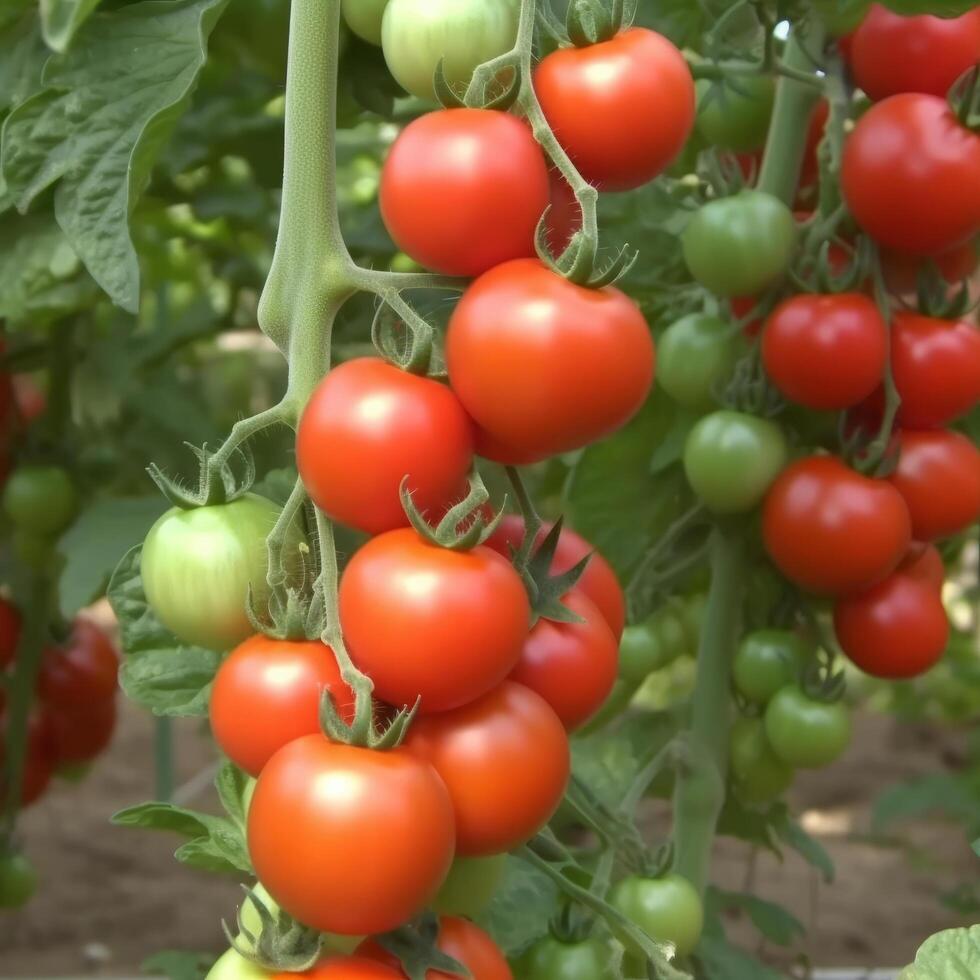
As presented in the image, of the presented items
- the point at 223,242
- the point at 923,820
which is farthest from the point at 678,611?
the point at 923,820

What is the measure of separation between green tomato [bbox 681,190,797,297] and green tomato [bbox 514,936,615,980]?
1.35 feet

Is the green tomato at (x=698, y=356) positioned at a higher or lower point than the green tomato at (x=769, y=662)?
higher

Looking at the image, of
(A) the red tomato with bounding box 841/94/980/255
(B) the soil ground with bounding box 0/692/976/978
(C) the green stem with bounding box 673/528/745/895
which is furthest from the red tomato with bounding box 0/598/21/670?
(A) the red tomato with bounding box 841/94/980/255

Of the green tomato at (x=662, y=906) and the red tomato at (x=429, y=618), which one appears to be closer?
the red tomato at (x=429, y=618)

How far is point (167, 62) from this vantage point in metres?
0.67

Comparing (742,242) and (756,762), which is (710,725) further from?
(742,242)

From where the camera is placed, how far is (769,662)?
3.17 ft

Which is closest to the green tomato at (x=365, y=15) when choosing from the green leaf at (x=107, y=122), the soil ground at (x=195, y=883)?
the green leaf at (x=107, y=122)

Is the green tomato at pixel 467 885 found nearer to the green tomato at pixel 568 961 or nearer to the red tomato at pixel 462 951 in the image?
the red tomato at pixel 462 951

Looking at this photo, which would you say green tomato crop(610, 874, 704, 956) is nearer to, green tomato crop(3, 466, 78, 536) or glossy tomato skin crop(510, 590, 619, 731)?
glossy tomato skin crop(510, 590, 619, 731)

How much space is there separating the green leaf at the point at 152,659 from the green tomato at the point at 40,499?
0.63 metres

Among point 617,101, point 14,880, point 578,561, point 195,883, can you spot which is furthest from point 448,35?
point 195,883

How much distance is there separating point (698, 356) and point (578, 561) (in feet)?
1.34

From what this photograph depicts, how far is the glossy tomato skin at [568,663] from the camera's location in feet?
1.80
